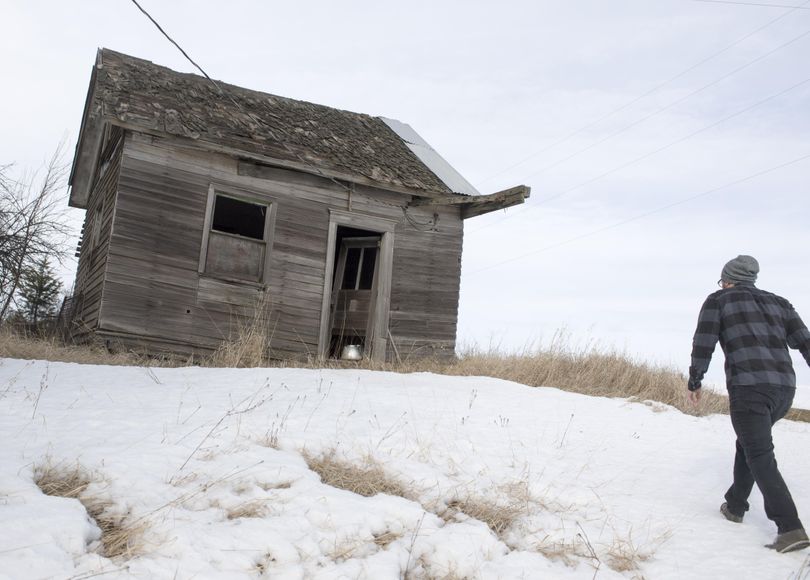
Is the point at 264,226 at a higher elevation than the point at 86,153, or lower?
lower

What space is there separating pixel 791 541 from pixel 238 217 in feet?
39.4

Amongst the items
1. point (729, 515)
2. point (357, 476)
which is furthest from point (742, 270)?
A: point (357, 476)

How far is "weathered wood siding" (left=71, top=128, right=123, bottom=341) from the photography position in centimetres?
1029

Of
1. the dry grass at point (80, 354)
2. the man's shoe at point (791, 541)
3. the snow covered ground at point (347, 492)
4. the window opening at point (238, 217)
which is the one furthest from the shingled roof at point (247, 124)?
the man's shoe at point (791, 541)

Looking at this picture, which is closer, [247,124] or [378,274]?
[247,124]

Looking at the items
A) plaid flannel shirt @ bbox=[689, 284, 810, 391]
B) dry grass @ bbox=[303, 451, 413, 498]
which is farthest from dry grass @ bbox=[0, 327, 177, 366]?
plaid flannel shirt @ bbox=[689, 284, 810, 391]

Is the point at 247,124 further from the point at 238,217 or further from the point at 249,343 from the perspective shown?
the point at 249,343

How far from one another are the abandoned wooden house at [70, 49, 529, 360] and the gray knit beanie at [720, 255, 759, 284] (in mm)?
7071

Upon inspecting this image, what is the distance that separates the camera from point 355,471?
176 inches

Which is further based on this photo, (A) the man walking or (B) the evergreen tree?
(B) the evergreen tree

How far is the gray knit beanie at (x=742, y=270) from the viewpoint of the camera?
459 cm

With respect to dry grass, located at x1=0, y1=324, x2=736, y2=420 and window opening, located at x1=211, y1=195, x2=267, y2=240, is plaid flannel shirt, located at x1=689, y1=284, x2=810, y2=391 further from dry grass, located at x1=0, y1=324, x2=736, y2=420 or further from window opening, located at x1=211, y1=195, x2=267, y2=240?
window opening, located at x1=211, y1=195, x2=267, y2=240

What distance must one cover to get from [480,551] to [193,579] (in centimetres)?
153

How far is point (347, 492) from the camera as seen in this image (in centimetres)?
414
